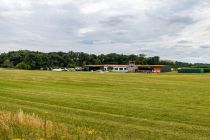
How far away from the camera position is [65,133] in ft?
25.4

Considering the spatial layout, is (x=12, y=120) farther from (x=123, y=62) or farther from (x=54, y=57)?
(x=123, y=62)

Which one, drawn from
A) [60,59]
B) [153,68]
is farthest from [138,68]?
[60,59]

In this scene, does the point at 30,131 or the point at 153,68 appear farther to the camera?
the point at 153,68

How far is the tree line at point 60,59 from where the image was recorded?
496ft

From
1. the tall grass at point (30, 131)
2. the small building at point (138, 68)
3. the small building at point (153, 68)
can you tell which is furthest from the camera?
the small building at point (138, 68)

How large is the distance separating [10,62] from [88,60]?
4006cm

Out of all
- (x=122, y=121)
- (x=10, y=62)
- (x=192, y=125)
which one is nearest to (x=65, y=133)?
(x=122, y=121)

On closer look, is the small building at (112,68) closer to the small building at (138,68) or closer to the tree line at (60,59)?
the small building at (138,68)

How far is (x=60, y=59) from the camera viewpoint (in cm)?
16988

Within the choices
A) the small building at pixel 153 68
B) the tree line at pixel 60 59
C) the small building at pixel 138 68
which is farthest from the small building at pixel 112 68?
the tree line at pixel 60 59

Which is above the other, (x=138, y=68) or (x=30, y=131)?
(x=138, y=68)

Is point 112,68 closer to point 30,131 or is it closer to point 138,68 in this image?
point 138,68

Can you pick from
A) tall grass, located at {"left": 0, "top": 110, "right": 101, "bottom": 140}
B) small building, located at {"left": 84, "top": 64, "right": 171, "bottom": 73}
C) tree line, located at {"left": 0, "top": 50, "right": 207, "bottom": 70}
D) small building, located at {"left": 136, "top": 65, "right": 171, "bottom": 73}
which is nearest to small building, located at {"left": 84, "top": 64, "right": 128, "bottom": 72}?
small building, located at {"left": 84, "top": 64, "right": 171, "bottom": 73}

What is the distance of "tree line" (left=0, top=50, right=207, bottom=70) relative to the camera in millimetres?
151250
